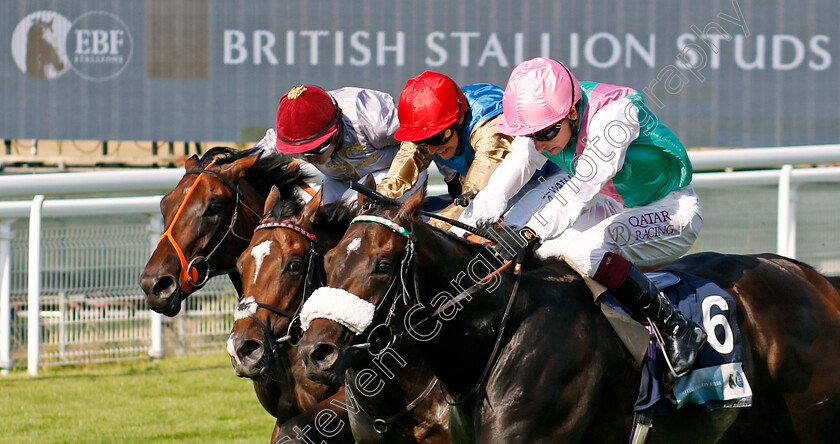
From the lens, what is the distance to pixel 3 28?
1186 cm

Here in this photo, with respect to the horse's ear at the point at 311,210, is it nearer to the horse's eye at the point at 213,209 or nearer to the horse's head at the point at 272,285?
the horse's head at the point at 272,285

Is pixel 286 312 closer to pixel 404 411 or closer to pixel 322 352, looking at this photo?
pixel 404 411

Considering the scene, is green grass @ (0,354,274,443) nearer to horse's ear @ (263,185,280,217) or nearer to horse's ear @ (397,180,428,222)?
horse's ear @ (263,185,280,217)

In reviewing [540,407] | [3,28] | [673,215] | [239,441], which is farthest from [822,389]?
[3,28]

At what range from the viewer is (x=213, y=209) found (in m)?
3.49

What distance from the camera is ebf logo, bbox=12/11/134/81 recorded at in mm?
11531

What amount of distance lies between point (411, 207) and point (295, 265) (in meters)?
0.63

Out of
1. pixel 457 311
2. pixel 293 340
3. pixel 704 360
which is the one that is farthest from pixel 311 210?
pixel 704 360

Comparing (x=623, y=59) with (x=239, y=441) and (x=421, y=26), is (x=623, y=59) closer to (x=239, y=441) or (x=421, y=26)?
(x=421, y=26)

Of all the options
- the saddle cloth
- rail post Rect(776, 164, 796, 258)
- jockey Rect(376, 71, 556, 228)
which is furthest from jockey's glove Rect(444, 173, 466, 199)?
rail post Rect(776, 164, 796, 258)

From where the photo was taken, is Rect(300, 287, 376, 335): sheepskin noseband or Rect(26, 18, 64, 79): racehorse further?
Rect(26, 18, 64, 79): racehorse

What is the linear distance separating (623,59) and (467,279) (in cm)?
936

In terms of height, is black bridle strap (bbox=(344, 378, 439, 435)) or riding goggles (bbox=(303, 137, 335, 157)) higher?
riding goggles (bbox=(303, 137, 335, 157))

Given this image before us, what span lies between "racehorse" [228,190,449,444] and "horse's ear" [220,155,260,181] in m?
0.44
